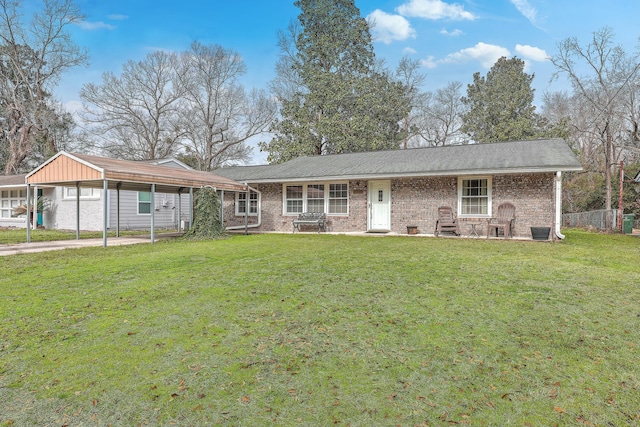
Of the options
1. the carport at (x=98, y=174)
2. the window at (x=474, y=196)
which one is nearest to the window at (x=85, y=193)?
the carport at (x=98, y=174)

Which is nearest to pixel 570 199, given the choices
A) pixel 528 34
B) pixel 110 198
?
pixel 528 34

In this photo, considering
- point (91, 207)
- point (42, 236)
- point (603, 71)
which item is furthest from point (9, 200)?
point (603, 71)

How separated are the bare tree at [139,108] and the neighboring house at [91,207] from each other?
1061 cm

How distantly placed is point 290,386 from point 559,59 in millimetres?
26536

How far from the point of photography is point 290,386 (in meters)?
2.51

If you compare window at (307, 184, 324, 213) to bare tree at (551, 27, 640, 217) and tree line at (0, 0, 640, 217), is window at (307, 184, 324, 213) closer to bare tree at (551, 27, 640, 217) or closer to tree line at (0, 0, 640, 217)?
tree line at (0, 0, 640, 217)

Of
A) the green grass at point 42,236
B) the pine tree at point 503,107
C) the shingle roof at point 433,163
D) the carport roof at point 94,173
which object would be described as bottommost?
the green grass at point 42,236

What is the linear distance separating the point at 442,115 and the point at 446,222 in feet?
77.1

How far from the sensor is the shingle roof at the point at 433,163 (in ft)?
37.6

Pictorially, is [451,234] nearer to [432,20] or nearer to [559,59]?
[432,20]

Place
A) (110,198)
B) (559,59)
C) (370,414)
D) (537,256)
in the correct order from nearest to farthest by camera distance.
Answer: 1. (370,414)
2. (537,256)
3. (110,198)
4. (559,59)

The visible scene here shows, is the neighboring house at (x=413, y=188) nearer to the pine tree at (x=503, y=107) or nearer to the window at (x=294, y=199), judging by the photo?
the window at (x=294, y=199)

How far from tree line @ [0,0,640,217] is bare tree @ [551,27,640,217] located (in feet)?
0.21

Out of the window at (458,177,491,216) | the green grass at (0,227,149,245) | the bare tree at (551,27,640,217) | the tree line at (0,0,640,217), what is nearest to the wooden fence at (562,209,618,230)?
the bare tree at (551,27,640,217)
